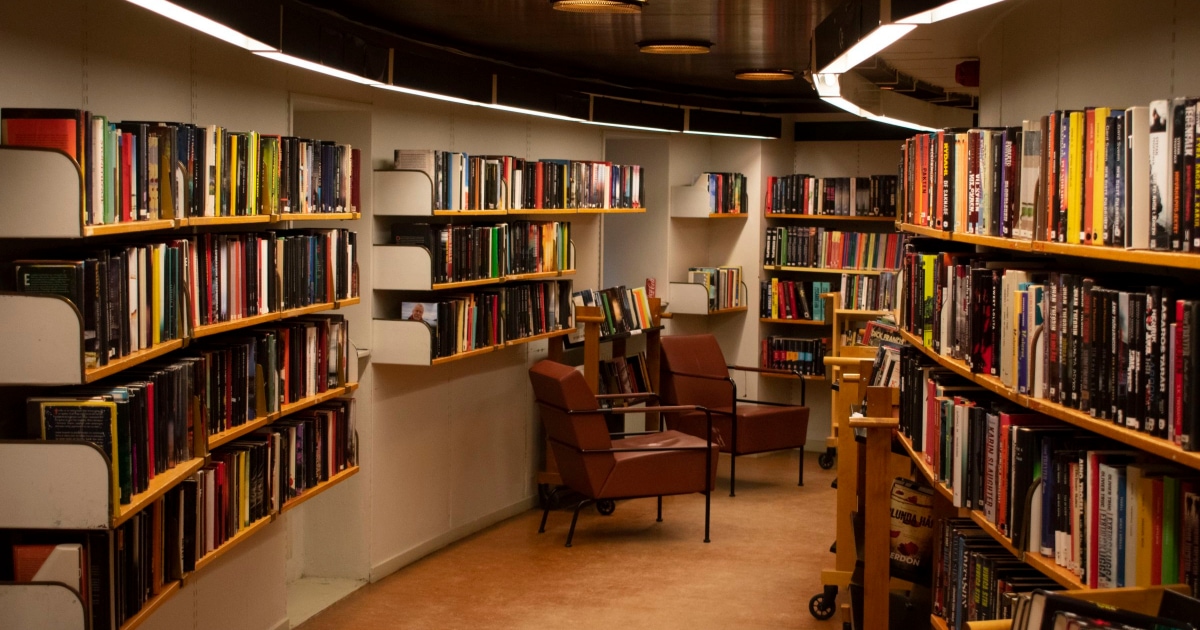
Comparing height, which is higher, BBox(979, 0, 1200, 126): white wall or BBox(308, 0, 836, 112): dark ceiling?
BBox(308, 0, 836, 112): dark ceiling

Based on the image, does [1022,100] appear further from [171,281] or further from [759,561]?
[759,561]

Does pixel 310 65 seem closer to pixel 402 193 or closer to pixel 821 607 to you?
pixel 402 193

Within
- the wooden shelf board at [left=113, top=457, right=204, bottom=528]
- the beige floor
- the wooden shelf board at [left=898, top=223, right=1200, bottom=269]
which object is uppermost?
the wooden shelf board at [left=898, top=223, right=1200, bottom=269]

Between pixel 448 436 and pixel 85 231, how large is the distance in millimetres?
4228

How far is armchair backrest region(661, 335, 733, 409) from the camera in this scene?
900cm

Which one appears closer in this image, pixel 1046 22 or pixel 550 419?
pixel 1046 22

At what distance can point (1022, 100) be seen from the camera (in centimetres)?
429

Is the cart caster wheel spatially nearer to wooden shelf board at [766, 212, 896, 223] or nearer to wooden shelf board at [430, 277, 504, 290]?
wooden shelf board at [430, 277, 504, 290]

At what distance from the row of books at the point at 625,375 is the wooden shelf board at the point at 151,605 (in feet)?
15.9

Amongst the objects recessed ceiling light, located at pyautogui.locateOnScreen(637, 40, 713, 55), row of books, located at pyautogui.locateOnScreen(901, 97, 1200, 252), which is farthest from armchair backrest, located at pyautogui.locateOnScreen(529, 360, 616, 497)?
row of books, located at pyautogui.locateOnScreen(901, 97, 1200, 252)

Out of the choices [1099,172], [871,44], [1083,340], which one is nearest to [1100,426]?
[1083,340]

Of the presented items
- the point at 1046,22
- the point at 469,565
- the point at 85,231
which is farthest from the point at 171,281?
the point at 469,565

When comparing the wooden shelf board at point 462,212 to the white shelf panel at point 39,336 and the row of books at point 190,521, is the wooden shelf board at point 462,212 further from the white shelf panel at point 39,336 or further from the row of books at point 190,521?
the white shelf panel at point 39,336

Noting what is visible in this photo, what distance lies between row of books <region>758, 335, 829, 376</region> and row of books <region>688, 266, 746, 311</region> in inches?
17.9
